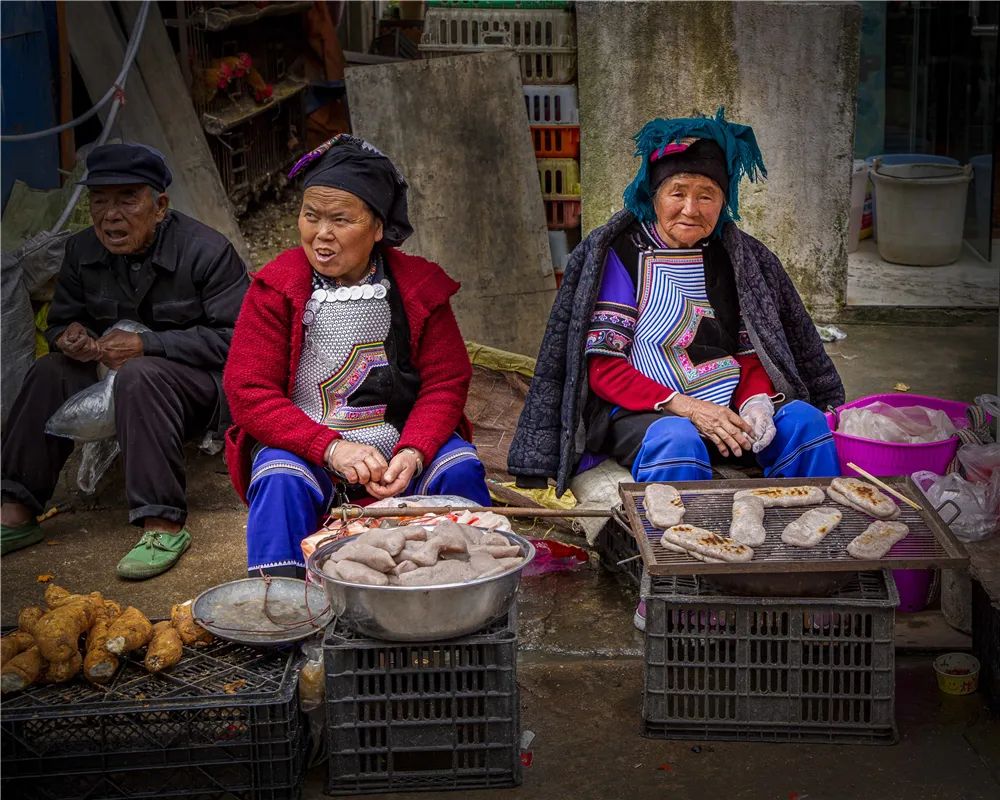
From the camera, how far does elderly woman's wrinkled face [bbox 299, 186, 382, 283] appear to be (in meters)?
3.82

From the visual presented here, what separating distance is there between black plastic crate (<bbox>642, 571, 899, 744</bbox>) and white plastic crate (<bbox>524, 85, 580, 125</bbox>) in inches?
145

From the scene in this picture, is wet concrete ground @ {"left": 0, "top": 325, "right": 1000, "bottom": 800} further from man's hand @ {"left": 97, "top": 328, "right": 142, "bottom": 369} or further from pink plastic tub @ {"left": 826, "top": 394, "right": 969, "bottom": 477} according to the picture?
man's hand @ {"left": 97, "top": 328, "right": 142, "bottom": 369}

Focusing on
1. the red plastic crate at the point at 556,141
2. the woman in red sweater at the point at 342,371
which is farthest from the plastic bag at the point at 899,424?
the red plastic crate at the point at 556,141

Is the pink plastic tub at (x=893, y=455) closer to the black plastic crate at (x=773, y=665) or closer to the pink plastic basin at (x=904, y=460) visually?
the pink plastic basin at (x=904, y=460)

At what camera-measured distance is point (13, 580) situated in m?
4.62

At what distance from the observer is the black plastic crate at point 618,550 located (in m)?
4.26

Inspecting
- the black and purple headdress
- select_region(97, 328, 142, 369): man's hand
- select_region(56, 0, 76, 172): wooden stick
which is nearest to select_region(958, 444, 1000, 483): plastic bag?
the black and purple headdress

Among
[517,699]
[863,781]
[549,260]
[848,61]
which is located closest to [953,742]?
[863,781]

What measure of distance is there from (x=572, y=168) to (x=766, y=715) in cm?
383

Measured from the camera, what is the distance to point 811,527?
3.44 meters

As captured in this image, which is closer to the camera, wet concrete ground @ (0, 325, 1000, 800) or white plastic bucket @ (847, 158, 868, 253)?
wet concrete ground @ (0, 325, 1000, 800)

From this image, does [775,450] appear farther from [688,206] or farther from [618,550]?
[688,206]

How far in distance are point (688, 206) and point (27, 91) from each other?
4.07m

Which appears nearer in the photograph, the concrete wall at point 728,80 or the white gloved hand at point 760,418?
the white gloved hand at point 760,418
